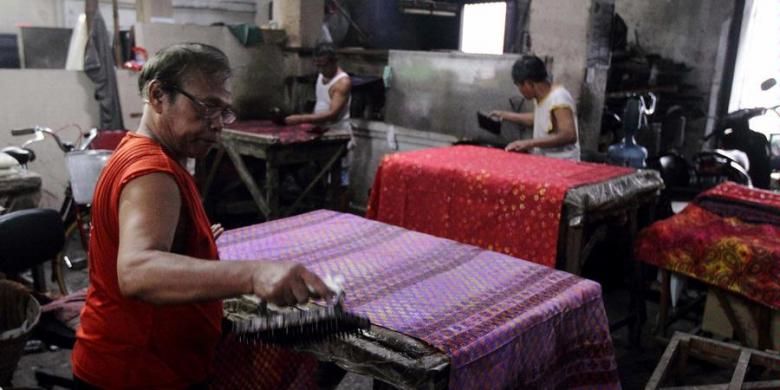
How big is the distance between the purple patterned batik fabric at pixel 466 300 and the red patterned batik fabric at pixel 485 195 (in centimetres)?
112

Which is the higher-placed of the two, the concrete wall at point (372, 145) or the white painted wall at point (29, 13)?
the white painted wall at point (29, 13)

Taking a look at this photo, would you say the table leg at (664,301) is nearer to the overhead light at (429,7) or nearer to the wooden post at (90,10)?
the wooden post at (90,10)

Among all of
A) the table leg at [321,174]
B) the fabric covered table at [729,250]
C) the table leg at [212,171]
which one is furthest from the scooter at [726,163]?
the table leg at [212,171]

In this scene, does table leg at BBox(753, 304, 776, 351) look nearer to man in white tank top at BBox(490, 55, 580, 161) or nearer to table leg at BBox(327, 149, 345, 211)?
man in white tank top at BBox(490, 55, 580, 161)

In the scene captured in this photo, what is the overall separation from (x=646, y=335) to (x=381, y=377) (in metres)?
3.23

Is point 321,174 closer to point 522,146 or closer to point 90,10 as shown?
point 522,146

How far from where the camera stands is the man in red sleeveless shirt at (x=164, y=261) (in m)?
1.41

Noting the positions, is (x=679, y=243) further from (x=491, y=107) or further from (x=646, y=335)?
(x=491, y=107)

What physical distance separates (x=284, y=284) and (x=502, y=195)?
8.41ft

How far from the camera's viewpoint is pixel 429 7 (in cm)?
1045

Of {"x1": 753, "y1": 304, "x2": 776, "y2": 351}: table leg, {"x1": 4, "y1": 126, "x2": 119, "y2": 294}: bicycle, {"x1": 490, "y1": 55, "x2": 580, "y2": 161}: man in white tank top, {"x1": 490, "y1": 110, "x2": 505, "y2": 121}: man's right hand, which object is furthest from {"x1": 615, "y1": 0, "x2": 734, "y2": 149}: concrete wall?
{"x1": 4, "y1": 126, "x2": 119, "y2": 294}: bicycle

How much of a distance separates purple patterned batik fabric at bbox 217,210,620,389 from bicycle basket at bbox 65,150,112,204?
210 centimetres

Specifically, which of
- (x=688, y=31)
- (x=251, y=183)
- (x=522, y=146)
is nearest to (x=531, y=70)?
(x=522, y=146)

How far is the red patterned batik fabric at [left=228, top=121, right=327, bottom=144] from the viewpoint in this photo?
5633 mm
